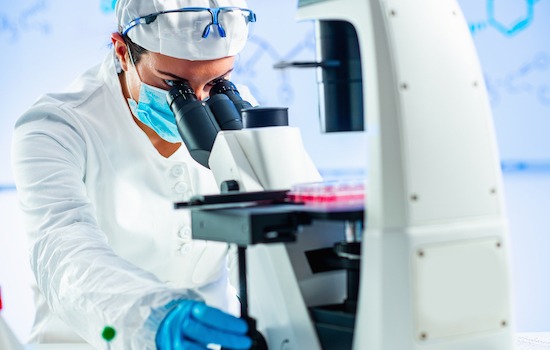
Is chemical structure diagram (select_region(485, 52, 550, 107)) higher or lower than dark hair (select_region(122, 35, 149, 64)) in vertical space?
higher

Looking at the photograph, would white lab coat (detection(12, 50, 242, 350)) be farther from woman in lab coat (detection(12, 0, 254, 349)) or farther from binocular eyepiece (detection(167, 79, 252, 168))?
binocular eyepiece (detection(167, 79, 252, 168))

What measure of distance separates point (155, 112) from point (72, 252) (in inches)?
23.0

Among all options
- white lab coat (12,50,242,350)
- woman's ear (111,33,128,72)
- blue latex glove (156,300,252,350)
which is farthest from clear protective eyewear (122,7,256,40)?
blue latex glove (156,300,252,350)

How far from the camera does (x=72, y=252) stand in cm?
144

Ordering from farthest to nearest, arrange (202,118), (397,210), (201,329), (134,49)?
(134,49) → (202,118) → (201,329) → (397,210)

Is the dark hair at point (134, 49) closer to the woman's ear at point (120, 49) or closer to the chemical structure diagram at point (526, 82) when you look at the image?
the woman's ear at point (120, 49)

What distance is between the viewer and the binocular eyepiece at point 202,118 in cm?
152

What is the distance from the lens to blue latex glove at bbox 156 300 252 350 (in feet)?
3.78

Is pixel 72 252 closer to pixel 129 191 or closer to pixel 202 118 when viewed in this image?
pixel 202 118

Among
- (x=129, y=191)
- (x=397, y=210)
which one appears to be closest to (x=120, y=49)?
(x=129, y=191)

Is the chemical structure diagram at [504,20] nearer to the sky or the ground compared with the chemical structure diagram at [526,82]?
nearer to the sky

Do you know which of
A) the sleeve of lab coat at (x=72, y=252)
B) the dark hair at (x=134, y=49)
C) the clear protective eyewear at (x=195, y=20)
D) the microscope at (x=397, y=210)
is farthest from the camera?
the dark hair at (x=134, y=49)

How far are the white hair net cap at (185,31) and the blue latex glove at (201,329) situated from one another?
0.77 meters

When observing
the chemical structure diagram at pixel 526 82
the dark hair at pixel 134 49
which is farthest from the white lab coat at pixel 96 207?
the chemical structure diagram at pixel 526 82
